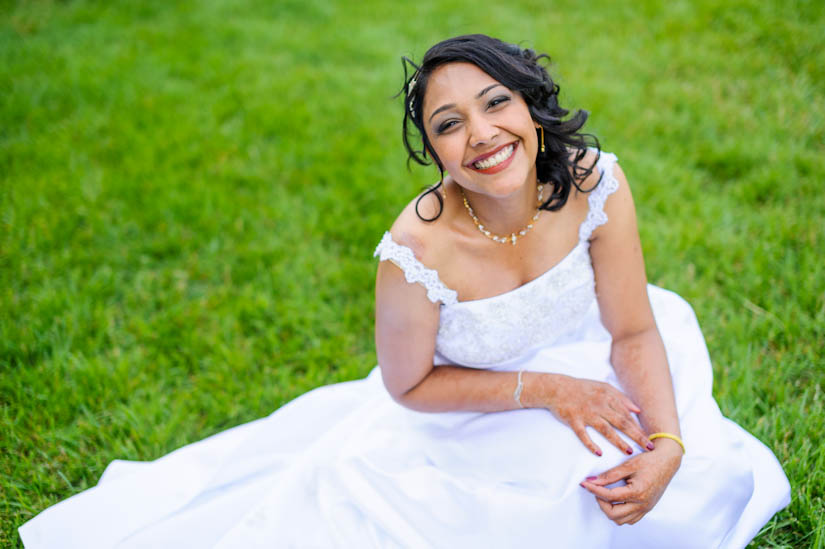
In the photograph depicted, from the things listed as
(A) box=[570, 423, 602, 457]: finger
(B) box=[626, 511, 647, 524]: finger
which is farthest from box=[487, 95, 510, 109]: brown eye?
(B) box=[626, 511, 647, 524]: finger

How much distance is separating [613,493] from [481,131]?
4.02 ft

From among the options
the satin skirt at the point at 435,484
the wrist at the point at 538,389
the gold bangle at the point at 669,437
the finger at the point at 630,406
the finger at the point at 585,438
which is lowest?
the satin skirt at the point at 435,484

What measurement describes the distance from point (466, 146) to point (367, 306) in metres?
1.75

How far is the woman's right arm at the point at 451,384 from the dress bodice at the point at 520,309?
66 mm

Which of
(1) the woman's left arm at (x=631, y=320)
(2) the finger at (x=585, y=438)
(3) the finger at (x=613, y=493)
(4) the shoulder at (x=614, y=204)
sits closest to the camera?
(3) the finger at (x=613, y=493)

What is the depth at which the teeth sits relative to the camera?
198 cm

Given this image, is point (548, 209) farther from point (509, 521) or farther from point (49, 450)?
point (49, 450)

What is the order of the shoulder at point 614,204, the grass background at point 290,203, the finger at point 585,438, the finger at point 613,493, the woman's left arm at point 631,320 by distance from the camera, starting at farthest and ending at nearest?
the grass background at point 290,203, the shoulder at point 614,204, the woman's left arm at point 631,320, the finger at point 585,438, the finger at point 613,493

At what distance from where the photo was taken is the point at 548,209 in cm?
229

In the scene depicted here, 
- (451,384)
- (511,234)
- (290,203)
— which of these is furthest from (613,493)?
(290,203)

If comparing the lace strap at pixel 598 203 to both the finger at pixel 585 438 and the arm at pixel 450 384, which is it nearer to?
the arm at pixel 450 384

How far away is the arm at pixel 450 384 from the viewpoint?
2.10m

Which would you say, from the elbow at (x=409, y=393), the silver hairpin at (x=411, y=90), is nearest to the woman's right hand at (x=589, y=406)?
the elbow at (x=409, y=393)

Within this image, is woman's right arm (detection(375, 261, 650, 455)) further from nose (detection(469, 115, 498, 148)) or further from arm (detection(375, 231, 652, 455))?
nose (detection(469, 115, 498, 148))
